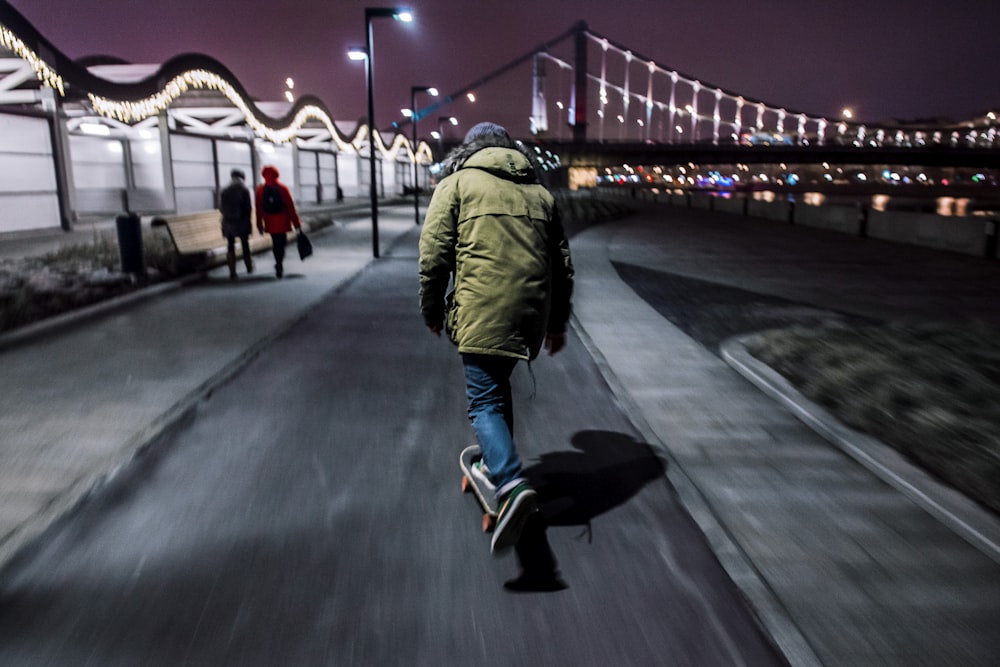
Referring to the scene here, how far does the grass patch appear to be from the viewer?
4.81m

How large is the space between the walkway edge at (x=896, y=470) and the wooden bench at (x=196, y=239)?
10360 millimetres

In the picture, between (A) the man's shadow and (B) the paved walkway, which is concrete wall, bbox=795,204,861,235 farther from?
(A) the man's shadow

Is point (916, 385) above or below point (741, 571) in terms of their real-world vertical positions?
above

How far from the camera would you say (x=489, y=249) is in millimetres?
3789

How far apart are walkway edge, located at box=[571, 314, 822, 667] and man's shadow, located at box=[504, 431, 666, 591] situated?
0.51 feet

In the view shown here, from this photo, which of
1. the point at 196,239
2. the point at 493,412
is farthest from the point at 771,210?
the point at 493,412

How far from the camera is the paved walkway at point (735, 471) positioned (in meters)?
3.37

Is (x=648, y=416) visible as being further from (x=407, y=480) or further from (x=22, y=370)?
(x=22, y=370)

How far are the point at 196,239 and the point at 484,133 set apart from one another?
12328 mm

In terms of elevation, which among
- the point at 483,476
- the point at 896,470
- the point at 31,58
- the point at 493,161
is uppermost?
the point at 31,58

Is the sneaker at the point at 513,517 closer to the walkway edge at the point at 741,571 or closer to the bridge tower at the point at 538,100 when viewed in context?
the walkway edge at the point at 741,571

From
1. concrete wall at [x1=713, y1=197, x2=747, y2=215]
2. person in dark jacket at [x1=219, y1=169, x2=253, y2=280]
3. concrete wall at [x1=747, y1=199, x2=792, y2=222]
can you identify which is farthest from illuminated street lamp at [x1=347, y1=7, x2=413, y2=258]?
concrete wall at [x1=713, y1=197, x2=747, y2=215]

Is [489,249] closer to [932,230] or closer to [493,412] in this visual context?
[493,412]

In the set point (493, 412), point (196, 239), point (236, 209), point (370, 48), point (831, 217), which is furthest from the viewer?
point (831, 217)
